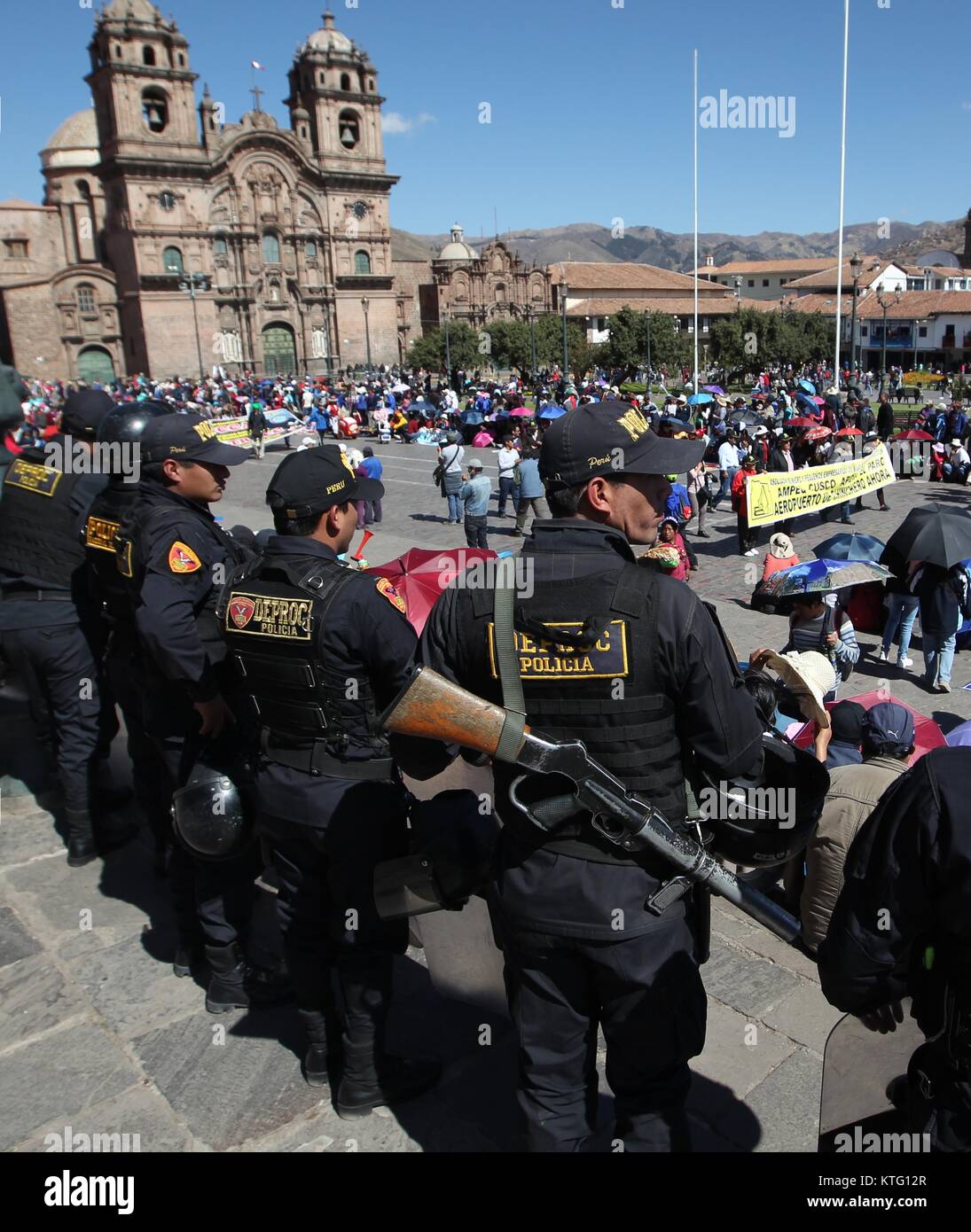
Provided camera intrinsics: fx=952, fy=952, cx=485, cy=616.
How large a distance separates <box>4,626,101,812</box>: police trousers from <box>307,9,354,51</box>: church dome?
73.2 meters

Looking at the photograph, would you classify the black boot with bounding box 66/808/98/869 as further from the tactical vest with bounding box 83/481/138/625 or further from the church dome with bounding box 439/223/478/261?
the church dome with bounding box 439/223/478/261

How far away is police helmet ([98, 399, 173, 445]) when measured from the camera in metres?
4.31

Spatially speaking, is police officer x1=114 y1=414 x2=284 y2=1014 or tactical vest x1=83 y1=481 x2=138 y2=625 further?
tactical vest x1=83 y1=481 x2=138 y2=625

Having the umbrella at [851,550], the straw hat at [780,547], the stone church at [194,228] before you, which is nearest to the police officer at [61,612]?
the umbrella at [851,550]

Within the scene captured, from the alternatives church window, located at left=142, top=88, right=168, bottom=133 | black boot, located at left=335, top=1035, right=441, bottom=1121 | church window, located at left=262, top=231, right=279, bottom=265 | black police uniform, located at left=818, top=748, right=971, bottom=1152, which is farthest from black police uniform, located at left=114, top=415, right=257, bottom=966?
church window, located at left=262, top=231, right=279, bottom=265

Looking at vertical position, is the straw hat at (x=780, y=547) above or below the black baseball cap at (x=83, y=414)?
below

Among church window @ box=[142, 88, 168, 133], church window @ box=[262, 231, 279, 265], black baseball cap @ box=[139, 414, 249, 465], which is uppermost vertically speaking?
church window @ box=[142, 88, 168, 133]

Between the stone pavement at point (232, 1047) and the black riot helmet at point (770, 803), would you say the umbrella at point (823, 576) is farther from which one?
the black riot helmet at point (770, 803)

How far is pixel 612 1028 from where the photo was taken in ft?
7.83

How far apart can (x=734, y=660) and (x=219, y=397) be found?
1797 inches

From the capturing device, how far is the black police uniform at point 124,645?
4.04 metres

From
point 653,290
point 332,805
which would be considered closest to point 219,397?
point 332,805

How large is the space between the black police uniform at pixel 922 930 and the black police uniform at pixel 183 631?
236 centimetres

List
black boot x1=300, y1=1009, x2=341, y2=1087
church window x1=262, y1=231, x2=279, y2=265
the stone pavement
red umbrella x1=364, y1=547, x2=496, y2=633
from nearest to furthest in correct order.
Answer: the stone pavement
black boot x1=300, y1=1009, x2=341, y2=1087
red umbrella x1=364, y1=547, x2=496, y2=633
church window x1=262, y1=231, x2=279, y2=265
